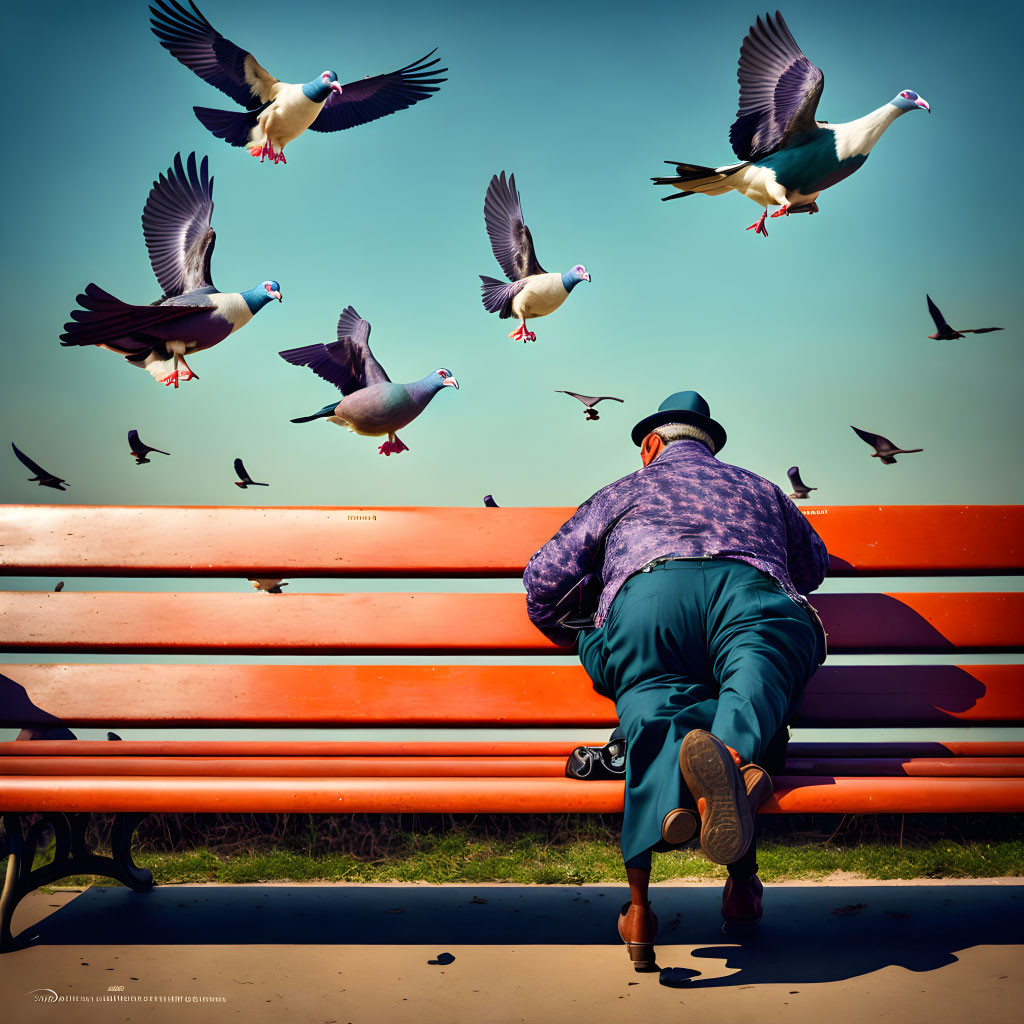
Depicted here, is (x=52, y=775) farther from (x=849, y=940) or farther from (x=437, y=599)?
(x=849, y=940)

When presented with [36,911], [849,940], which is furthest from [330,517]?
[849,940]

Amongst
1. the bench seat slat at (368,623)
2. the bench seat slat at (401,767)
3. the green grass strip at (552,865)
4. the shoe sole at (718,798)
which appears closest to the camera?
the shoe sole at (718,798)

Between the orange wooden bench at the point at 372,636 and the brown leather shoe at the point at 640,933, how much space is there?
0.48m

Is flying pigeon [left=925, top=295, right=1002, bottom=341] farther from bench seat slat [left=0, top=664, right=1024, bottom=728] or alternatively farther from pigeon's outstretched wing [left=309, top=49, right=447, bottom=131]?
pigeon's outstretched wing [left=309, top=49, right=447, bottom=131]

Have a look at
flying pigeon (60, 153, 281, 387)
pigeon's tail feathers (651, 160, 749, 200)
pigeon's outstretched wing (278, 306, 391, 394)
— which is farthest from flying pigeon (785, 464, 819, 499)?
flying pigeon (60, 153, 281, 387)

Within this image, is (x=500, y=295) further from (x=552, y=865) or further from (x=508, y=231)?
(x=552, y=865)

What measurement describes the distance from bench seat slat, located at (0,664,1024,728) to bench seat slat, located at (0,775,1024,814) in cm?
65

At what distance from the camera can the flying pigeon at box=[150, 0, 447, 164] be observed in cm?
365

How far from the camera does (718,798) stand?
59.9 inches

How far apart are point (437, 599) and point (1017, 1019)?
180 cm

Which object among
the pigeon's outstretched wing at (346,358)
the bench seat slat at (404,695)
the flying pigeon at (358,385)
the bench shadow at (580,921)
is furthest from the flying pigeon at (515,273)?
the bench shadow at (580,921)

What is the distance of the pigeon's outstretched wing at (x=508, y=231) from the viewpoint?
13.1 feet

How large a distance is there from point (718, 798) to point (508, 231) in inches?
128

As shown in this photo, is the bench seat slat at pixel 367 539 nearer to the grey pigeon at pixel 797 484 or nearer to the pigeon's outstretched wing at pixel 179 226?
the grey pigeon at pixel 797 484
